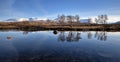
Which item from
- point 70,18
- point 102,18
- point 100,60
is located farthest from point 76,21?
point 100,60

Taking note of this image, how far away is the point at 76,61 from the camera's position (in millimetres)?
16312

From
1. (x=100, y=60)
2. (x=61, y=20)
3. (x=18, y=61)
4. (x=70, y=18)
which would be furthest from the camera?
(x=61, y=20)

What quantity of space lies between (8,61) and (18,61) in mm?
Result: 1130

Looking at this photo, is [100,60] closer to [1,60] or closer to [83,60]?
[83,60]

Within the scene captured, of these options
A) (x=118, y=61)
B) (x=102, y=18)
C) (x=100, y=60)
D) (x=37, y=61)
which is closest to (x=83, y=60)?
(x=100, y=60)

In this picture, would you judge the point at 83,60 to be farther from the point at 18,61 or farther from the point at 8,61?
the point at 8,61

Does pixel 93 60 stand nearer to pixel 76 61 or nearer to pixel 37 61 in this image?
pixel 76 61

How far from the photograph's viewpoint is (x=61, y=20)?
189750 millimetres

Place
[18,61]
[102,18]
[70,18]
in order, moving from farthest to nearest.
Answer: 1. [70,18]
2. [102,18]
3. [18,61]

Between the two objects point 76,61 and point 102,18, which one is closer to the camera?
point 76,61

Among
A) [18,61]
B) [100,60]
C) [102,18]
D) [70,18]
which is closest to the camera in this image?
[18,61]

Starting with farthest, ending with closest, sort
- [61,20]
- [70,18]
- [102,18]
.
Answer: [61,20] < [70,18] < [102,18]

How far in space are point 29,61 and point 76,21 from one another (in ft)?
591

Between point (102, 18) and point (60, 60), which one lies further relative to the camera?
point (102, 18)
